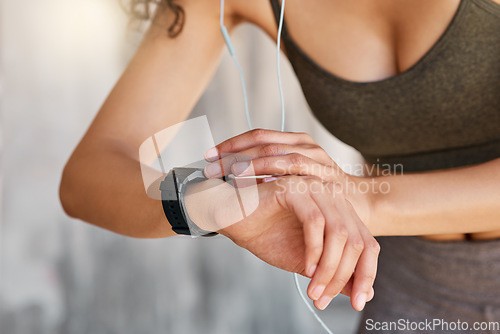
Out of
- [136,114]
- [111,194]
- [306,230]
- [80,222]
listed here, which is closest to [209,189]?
[306,230]

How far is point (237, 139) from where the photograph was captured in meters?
0.65

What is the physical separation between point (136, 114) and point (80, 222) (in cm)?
113

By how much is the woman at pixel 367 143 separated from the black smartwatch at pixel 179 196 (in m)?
0.01

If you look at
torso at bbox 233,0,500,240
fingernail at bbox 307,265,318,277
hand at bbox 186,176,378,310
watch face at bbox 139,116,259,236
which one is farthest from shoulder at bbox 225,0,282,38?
fingernail at bbox 307,265,318,277

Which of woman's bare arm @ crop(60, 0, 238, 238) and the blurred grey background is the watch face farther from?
the blurred grey background

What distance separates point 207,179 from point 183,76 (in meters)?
0.41

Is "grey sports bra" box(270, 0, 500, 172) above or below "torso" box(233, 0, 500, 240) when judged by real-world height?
below

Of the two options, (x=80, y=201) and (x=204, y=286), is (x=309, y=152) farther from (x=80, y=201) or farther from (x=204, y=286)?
(x=204, y=286)

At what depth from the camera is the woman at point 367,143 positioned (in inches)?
24.0

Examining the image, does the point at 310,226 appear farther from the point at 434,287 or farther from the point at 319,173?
the point at 434,287

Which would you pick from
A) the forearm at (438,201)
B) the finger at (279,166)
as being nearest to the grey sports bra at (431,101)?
the forearm at (438,201)

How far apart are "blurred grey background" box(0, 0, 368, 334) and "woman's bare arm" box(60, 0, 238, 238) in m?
0.48

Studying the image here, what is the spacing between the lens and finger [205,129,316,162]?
2.09ft

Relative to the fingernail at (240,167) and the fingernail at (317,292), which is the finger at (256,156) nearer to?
the fingernail at (240,167)
